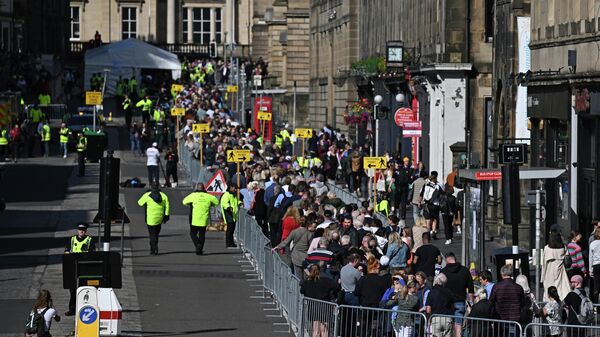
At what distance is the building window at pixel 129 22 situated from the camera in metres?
157

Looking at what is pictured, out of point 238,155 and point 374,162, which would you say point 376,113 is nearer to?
point 238,155

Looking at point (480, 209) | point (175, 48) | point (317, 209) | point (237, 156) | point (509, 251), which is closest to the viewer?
point (509, 251)

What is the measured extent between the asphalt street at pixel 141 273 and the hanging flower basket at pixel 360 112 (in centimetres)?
948

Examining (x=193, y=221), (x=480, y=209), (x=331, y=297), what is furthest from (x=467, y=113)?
(x=331, y=297)

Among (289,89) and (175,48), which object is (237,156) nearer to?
(289,89)

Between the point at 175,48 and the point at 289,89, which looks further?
the point at 175,48

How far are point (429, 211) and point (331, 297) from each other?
17166 mm

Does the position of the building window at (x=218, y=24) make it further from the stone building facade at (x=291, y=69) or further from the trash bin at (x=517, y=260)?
the trash bin at (x=517, y=260)

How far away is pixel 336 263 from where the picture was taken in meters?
30.8

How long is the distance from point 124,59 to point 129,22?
5819cm

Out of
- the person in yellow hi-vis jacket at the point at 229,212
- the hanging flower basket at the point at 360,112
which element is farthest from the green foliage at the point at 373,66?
the person in yellow hi-vis jacket at the point at 229,212

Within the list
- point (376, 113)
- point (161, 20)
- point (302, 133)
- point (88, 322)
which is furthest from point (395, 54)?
point (161, 20)

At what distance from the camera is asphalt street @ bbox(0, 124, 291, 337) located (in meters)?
29.9

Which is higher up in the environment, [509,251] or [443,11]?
[443,11]
